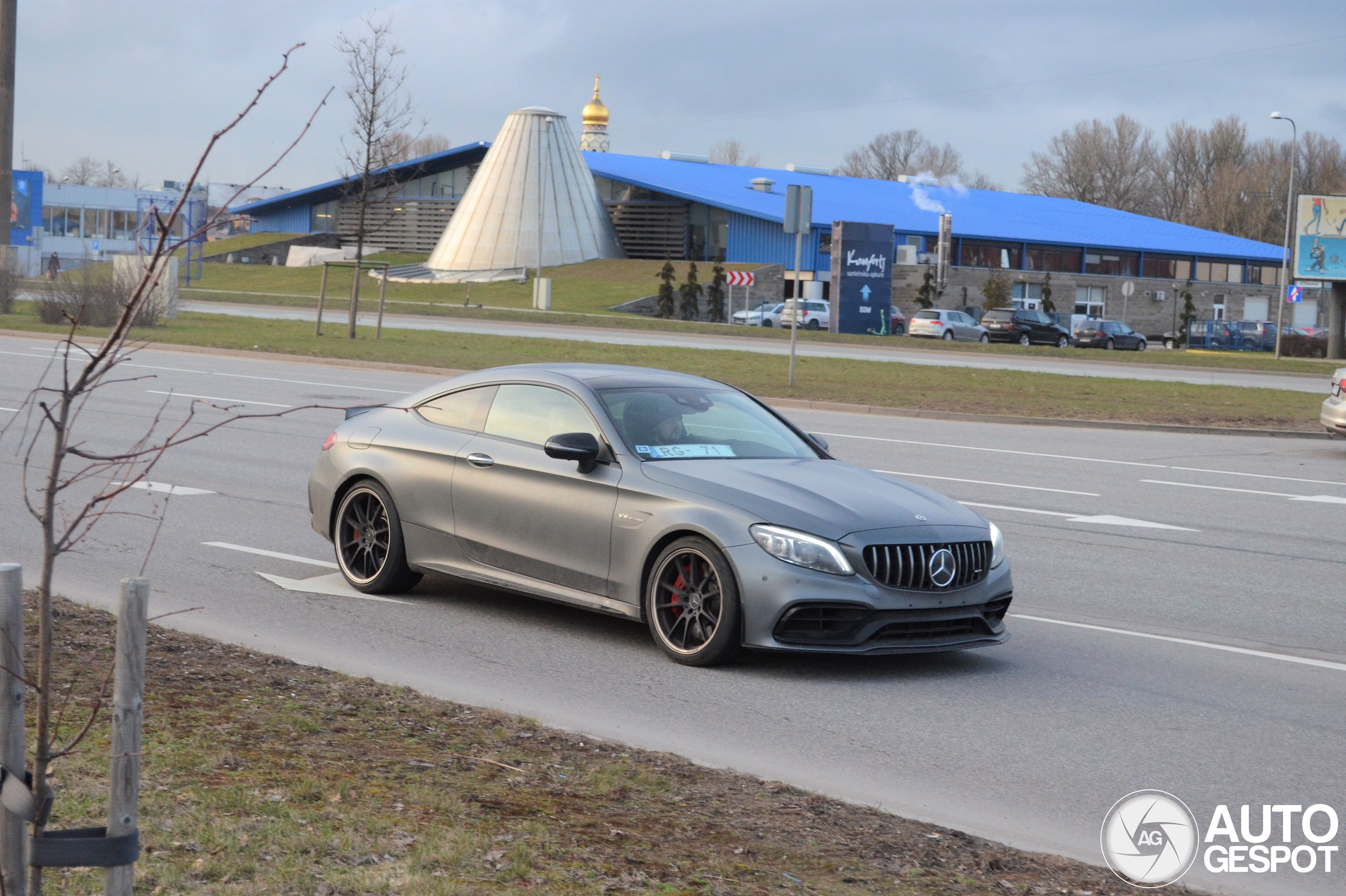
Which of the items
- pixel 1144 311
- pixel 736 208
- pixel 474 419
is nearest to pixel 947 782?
pixel 474 419

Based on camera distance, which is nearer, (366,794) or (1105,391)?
(366,794)

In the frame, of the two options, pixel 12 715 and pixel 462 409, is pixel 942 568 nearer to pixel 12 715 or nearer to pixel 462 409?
pixel 462 409

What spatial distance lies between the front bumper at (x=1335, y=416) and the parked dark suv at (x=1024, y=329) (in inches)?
1617

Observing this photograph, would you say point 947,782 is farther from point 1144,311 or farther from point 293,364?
point 1144,311

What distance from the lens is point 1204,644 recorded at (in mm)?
7793

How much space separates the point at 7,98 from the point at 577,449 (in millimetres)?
31136

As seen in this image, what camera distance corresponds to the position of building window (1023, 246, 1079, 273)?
268 feet

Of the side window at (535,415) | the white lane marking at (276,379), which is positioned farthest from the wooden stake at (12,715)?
the white lane marking at (276,379)

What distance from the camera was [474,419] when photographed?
8281mm

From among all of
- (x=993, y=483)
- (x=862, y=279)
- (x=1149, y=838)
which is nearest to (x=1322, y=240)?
(x=862, y=279)

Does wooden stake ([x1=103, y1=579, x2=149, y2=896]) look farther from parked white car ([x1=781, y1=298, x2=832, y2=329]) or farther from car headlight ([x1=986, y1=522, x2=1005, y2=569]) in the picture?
parked white car ([x1=781, y1=298, x2=832, y2=329])

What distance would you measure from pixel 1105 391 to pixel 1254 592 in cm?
1832

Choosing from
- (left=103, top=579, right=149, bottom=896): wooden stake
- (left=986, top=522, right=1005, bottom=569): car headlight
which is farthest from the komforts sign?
(left=103, top=579, right=149, bottom=896): wooden stake

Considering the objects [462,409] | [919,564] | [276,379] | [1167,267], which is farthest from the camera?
[1167,267]
